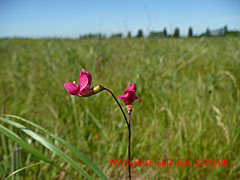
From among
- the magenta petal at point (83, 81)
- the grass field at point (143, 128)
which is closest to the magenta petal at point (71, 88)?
the magenta petal at point (83, 81)

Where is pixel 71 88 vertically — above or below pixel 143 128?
above

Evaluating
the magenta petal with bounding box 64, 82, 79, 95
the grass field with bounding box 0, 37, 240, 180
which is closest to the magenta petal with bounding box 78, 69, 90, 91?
the magenta petal with bounding box 64, 82, 79, 95

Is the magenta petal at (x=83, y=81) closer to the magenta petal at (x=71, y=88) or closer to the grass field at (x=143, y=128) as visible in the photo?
the magenta petal at (x=71, y=88)

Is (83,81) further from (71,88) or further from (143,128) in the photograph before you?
(143,128)

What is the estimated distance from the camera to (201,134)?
4.44 feet

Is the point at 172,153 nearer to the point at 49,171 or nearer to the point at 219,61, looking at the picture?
the point at 49,171

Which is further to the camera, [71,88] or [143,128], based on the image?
[143,128]

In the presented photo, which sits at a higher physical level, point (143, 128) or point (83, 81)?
point (83, 81)

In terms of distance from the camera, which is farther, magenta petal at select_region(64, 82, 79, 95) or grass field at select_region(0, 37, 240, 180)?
grass field at select_region(0, 37, 240, 180)

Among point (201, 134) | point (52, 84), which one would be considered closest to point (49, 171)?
point (201, 134)

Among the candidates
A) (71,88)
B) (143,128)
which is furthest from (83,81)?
(143,128)

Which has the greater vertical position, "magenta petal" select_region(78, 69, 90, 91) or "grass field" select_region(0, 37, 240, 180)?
"magenta petal" select_region(78, 69, 90, 91)

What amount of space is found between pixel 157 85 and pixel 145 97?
185 millimetres

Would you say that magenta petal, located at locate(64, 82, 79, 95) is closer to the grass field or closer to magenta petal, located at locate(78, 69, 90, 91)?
magenta petal, located at locate(78, 69, 90, 91)
